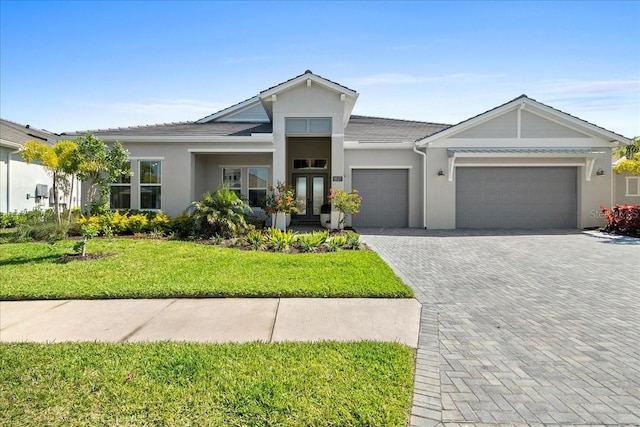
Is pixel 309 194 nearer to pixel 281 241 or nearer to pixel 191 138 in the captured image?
pixel 191 138

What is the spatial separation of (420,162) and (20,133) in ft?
70.3

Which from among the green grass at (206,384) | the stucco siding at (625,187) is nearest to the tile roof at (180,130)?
the green grass at (206,384)

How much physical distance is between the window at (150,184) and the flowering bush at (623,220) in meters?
18.6

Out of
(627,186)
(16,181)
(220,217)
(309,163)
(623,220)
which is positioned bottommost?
(623,220)

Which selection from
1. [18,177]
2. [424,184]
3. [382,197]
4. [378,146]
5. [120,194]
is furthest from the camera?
[18,177]

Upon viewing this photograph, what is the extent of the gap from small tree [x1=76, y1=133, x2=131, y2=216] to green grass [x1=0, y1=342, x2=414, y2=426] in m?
9.26

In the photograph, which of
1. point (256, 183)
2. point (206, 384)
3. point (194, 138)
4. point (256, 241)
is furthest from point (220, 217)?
point (206, 384)

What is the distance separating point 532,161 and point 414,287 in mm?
11758

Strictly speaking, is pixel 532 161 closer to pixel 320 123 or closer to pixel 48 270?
pixel 320 123

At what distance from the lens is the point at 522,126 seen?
47.3ft

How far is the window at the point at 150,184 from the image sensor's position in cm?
1399

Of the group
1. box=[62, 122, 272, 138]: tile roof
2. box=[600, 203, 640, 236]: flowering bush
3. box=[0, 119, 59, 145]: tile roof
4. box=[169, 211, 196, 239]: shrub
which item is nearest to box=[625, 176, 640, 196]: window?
box=[600, 203, 640, 236]: flowering bush

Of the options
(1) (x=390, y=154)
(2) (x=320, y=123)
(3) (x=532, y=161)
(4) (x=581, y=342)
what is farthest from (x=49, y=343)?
(3) (x=532, y=161)

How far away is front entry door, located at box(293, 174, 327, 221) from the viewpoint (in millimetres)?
17641
